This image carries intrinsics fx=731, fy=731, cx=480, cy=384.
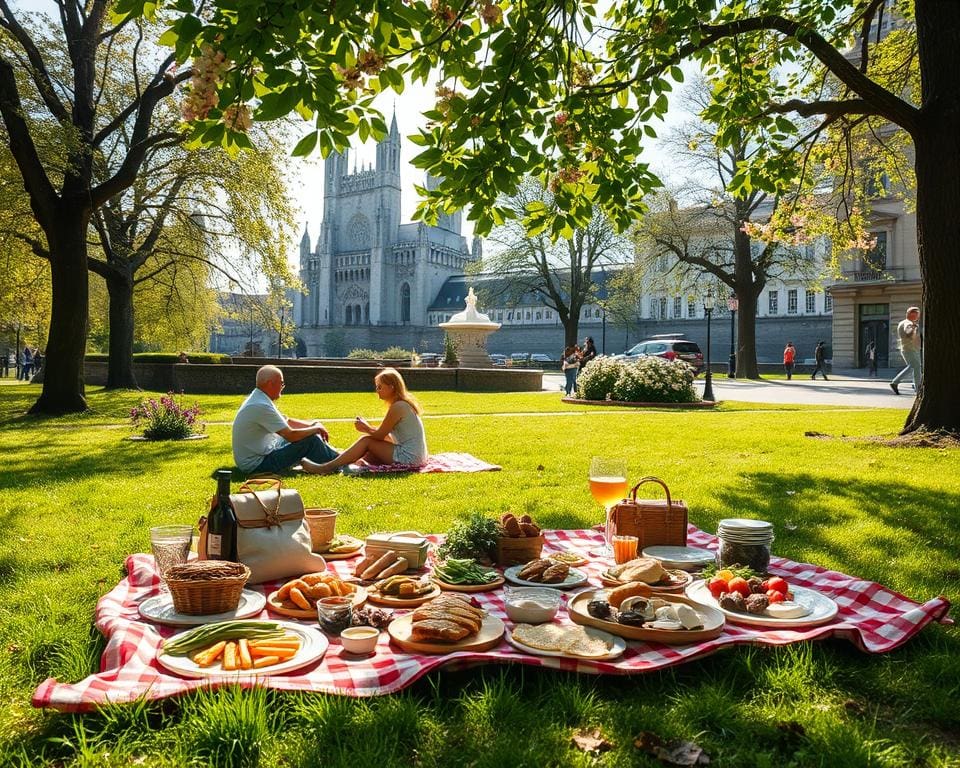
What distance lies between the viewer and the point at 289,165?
2145cm

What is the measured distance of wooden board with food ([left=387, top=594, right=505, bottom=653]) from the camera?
2.99 meters

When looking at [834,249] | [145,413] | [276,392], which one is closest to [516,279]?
[834,249]

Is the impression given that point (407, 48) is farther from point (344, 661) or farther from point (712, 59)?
point (712, 59)

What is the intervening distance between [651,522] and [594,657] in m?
1.49

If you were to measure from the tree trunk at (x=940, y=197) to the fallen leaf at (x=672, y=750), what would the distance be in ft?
26.9

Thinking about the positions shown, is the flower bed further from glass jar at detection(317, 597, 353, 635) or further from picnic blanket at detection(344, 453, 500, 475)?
glass jar at detection(317, 597, 353, 635)

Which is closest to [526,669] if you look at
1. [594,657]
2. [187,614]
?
[594,657]

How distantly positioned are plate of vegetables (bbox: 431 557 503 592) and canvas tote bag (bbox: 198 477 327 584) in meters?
0.72

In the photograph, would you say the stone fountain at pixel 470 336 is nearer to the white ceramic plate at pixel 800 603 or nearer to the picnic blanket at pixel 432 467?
the picnic blanket at pixel 432 467

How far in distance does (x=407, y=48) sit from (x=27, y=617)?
4462 millimetres

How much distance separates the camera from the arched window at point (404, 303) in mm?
99375

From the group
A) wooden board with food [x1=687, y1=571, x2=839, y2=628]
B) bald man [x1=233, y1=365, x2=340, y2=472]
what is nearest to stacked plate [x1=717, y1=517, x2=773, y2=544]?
wooden board with food [x1=687, y1=571, x2=839, y2=628]

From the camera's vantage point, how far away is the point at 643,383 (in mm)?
17578

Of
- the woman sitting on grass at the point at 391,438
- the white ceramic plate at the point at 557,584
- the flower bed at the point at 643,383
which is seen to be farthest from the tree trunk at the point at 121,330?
the white ceramic plate at the point at 557,584
